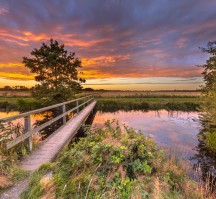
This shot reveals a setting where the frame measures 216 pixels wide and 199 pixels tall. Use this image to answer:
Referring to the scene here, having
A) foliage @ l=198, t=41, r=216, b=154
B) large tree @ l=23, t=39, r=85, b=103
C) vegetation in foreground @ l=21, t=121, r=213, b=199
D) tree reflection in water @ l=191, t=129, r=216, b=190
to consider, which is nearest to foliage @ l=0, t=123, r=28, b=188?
vegetation in foreground @ l=21, t=121, r=213, b=199

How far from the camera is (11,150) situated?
4.87 m

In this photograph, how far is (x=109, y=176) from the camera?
358 centimetres

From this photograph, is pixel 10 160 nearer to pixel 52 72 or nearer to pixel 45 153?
pixel 45 153

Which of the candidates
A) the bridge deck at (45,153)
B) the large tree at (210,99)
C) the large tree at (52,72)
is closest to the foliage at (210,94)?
the large tree at (210,99)

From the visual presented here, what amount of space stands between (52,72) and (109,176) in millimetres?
22021

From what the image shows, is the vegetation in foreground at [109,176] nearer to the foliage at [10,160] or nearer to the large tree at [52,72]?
the foliage at [10,160]

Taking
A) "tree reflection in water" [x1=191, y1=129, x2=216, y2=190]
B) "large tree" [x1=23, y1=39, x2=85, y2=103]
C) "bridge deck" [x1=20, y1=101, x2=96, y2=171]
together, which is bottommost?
"tree reflection in water" [x1=191, y1=129, x2=216, y2=190]

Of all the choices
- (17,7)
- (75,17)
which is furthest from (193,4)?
(17,7)

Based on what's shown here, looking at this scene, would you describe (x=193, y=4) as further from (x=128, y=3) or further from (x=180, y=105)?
(x=180, y=105)

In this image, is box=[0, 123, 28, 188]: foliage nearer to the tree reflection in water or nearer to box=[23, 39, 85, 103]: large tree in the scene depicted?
the tree reflection in water

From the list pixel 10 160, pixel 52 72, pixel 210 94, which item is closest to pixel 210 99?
pixel 210 94

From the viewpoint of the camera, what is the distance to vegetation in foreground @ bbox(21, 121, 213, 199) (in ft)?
10.9

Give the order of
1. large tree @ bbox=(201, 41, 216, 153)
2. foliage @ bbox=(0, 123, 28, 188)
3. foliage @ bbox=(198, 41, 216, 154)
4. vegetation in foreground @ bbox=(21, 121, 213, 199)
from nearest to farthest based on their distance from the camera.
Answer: vegetation in foreground @ bbox=(21, 121, 213, 199), foliage @ bbox=(0, 123, 28, 188), large tree @ bbox=(201, 41, 216, 153), foliage @ bbox=(198, 41, 216, 154)

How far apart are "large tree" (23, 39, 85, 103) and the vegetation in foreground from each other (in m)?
19.5
